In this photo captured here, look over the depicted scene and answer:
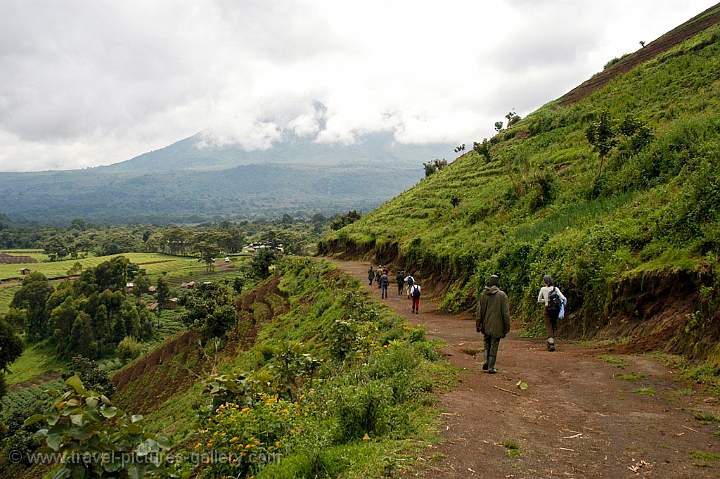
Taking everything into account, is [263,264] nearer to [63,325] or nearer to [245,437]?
[63,325]

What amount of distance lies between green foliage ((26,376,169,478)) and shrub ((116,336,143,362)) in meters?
62.8

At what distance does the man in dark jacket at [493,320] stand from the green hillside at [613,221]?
10.9 ft

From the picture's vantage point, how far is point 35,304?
7394cm

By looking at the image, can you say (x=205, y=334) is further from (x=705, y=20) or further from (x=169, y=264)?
(x=169, y=264)

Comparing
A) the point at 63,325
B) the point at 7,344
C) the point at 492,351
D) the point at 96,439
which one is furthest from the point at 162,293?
the point at 96,439

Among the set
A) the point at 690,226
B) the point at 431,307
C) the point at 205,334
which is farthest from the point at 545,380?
the point at 205,334

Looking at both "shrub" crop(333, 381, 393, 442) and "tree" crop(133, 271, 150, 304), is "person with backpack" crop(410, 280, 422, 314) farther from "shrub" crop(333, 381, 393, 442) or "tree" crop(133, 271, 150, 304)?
"tree" crop(133, 271, 150, 304)

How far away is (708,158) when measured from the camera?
41.4 ft

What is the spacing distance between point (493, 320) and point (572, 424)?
110 inches

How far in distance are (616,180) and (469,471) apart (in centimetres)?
1609

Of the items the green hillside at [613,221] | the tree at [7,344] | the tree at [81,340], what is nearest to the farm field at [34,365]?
the tree at [81,340]

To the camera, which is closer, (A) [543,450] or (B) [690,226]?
(A) [543,450]

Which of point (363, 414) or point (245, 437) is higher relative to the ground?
point (363, 414)

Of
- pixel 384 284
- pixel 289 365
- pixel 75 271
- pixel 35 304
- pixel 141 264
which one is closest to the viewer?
pixel 289 365
